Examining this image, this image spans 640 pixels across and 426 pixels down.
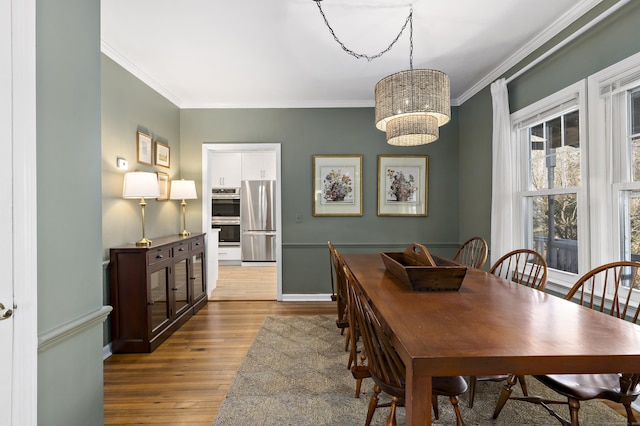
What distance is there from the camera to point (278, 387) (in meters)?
2.13

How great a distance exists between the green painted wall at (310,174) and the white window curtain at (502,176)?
111cm

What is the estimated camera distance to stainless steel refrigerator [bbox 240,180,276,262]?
6.61 m

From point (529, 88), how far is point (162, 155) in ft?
12.7

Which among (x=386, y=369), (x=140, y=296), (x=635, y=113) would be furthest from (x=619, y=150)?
(x=140, y=296)

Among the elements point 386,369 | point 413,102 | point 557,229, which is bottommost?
point 386,369

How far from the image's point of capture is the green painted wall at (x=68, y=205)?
1.10 meters

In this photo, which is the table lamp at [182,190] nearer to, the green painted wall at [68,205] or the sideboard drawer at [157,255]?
the sideboard drawer at [157,255]

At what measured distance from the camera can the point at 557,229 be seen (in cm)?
270

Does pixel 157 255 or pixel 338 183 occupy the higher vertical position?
pixel 338 183

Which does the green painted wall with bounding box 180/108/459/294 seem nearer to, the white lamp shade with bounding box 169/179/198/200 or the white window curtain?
the white lamp shade with bounding box 169/179/198/200

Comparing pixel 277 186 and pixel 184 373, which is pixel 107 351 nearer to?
pixel 184 373

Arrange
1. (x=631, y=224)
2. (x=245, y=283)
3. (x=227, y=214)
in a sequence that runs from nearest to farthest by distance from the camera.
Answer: (x=631, y=224), (x=245, y=283), (x=227, y=214)

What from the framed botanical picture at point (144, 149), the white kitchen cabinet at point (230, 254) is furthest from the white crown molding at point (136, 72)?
the white kitchen cabinet at point (230, 254)
